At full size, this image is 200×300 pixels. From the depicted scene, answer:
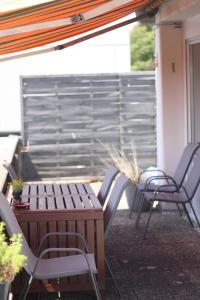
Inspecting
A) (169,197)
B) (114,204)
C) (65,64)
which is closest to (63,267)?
(114,204)

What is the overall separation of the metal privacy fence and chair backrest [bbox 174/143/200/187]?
4115 millimetres

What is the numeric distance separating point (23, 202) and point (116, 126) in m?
6.82

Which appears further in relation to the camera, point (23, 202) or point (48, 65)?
point (48, 65)

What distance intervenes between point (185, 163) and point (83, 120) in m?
4.45

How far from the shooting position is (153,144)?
12.6 metres

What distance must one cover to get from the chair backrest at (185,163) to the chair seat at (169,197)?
0.26 m

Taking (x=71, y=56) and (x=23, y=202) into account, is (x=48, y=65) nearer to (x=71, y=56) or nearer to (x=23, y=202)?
(x=71, y=56)

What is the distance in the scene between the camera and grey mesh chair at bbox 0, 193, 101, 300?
481 centimetres

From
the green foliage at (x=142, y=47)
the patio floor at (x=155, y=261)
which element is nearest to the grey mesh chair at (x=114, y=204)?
the patio floor at (x=155, y=261)

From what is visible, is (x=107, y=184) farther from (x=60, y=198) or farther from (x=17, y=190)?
(x=17, y=190)

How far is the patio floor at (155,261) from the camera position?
5.68m

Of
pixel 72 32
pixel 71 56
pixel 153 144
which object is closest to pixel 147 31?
pixel 71 56

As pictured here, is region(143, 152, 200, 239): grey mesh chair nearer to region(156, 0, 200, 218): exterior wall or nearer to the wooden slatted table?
region(156, 0, 200, 218): exterior wall

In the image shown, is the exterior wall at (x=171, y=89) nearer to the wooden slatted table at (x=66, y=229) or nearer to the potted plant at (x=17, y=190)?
the potted plant at (x=17, y=190)
